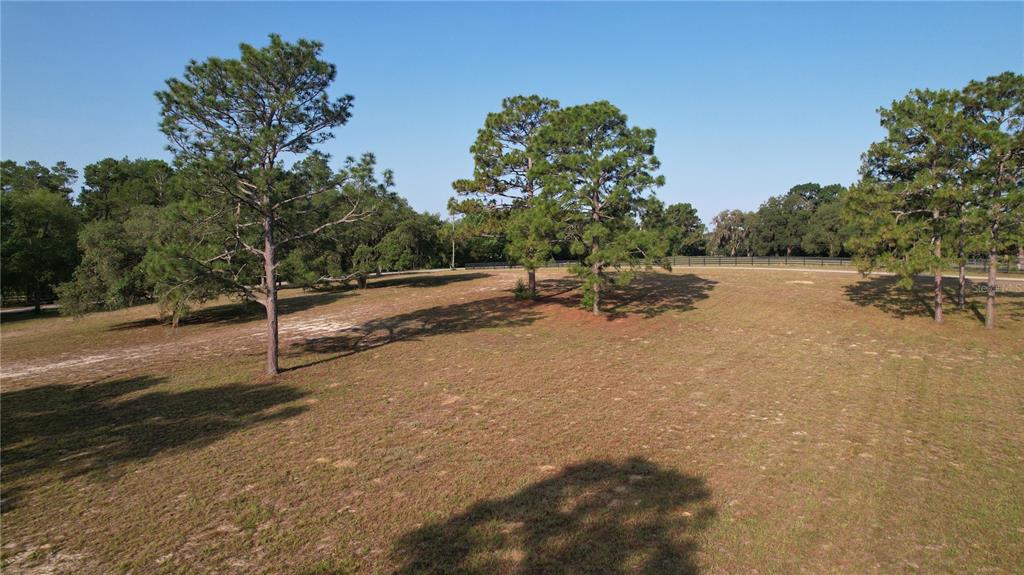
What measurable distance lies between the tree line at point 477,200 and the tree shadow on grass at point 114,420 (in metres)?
2.96

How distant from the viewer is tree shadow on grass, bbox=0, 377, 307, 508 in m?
8.98

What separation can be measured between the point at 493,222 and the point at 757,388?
18451 mm

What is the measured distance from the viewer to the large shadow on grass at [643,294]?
1002 inches

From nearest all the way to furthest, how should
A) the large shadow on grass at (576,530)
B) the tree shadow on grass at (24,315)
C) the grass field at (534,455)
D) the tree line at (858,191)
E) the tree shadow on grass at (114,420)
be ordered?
the large shadow on grass at (576,530) → the grass field at (534,455) → the tree shadow on grass at (114,420) → the tree line at (858,191) → the tree shadow on grass at (24,315)

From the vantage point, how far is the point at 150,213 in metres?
28.8

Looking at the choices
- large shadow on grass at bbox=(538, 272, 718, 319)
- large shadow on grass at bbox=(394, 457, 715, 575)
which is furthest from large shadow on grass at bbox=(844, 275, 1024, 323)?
large shadow on grass at bbox=(394, 457, 715, 575)

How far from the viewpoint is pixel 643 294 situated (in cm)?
2984

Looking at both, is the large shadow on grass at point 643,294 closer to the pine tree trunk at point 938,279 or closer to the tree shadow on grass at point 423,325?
the tree shadow on grass at point 423,325

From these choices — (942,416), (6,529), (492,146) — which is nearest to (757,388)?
(942,416)

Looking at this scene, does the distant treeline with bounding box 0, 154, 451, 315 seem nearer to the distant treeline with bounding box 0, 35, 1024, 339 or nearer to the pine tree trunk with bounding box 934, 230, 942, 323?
the distant treeline with bounding box 0, 35, 1024, 339

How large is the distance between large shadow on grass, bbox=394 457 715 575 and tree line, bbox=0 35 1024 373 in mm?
11081

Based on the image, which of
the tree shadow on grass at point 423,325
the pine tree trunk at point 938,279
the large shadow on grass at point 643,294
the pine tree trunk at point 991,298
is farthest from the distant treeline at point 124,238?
the pine tree trunk at point 991,298

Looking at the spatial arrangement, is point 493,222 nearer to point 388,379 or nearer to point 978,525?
point 388,379

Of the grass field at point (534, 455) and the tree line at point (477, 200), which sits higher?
the tree line at point (477, 200)
